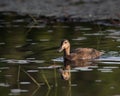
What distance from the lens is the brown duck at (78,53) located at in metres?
17.5

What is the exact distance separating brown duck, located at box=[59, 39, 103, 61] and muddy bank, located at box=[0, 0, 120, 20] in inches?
241

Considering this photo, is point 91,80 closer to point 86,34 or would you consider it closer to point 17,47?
point 17,47

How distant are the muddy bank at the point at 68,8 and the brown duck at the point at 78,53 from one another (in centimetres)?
612

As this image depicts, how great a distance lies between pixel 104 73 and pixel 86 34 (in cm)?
535

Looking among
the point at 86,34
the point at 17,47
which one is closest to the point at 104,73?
the point at 17,47

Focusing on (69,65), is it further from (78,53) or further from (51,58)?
(78,53)

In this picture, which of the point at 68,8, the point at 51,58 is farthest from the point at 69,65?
the point at 68,8

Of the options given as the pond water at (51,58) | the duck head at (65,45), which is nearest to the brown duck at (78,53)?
the duck head at (65,45)

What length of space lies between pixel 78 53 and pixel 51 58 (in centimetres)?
76

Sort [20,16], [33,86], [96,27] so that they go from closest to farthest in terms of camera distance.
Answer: [33,86] → [96,27] → [20,16]

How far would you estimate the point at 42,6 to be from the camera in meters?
27.1

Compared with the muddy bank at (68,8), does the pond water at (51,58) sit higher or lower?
lower

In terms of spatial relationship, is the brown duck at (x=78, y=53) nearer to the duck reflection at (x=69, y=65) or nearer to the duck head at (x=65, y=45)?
the duck head at (x=65, y=45)

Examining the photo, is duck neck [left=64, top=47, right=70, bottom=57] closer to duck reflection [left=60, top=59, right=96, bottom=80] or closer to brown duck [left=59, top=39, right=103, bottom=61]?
brown duck [left=59, top=39, right=103, bottom=61]
